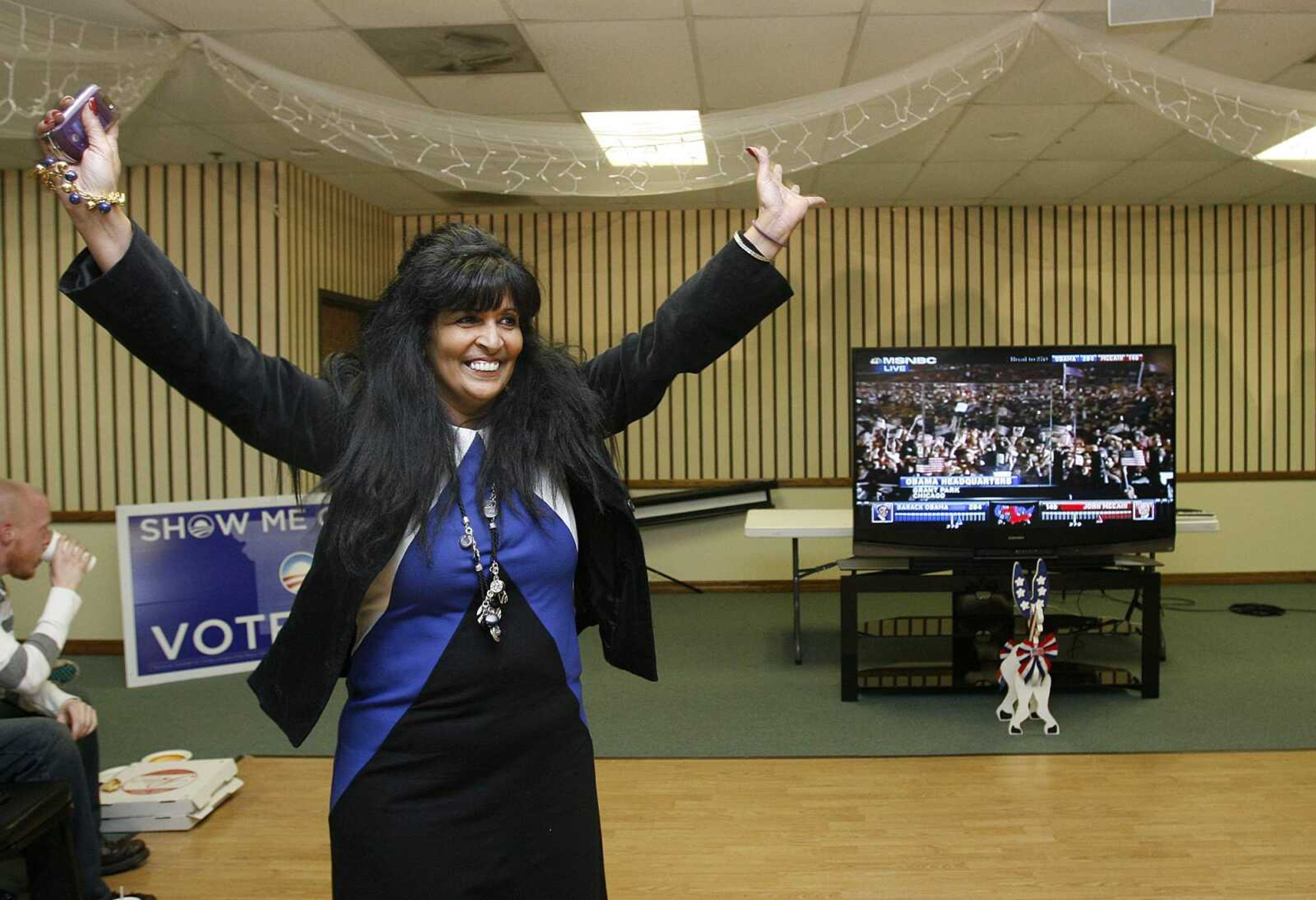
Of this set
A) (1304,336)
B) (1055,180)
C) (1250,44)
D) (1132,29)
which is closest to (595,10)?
(1132,29)

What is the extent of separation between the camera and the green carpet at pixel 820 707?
13.9 ft

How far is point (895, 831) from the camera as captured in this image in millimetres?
3361

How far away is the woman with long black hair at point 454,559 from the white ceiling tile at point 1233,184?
629 cm

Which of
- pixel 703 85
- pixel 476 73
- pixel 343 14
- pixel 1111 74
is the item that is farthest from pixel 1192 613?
pixel 343 14

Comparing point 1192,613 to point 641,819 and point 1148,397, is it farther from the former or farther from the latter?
point 641,819

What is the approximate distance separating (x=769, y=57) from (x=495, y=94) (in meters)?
1.34

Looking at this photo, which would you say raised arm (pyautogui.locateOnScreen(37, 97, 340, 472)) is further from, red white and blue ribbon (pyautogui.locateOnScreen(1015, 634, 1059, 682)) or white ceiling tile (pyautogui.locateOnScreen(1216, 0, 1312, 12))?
white ceiling tile (pyautogui.locateOnScreen(1216, 0, 1312, 12))

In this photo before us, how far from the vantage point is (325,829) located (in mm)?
3445

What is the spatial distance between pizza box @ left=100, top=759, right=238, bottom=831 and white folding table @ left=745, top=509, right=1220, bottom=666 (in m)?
2.85

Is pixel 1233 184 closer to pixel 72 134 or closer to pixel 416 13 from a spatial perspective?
pixel 416 13

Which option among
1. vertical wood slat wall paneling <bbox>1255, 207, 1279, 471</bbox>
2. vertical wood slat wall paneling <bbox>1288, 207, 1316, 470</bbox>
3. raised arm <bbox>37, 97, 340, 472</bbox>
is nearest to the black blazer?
raised arm <bbox>37, 97, 340, 472</bbox>

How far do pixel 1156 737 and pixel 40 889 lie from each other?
3.94 m

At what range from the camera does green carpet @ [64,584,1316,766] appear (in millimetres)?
4246

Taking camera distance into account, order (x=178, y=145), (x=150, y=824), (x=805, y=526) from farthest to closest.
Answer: (x=178, y=145) < (x=805, y=526) < (x=150, y=824)
